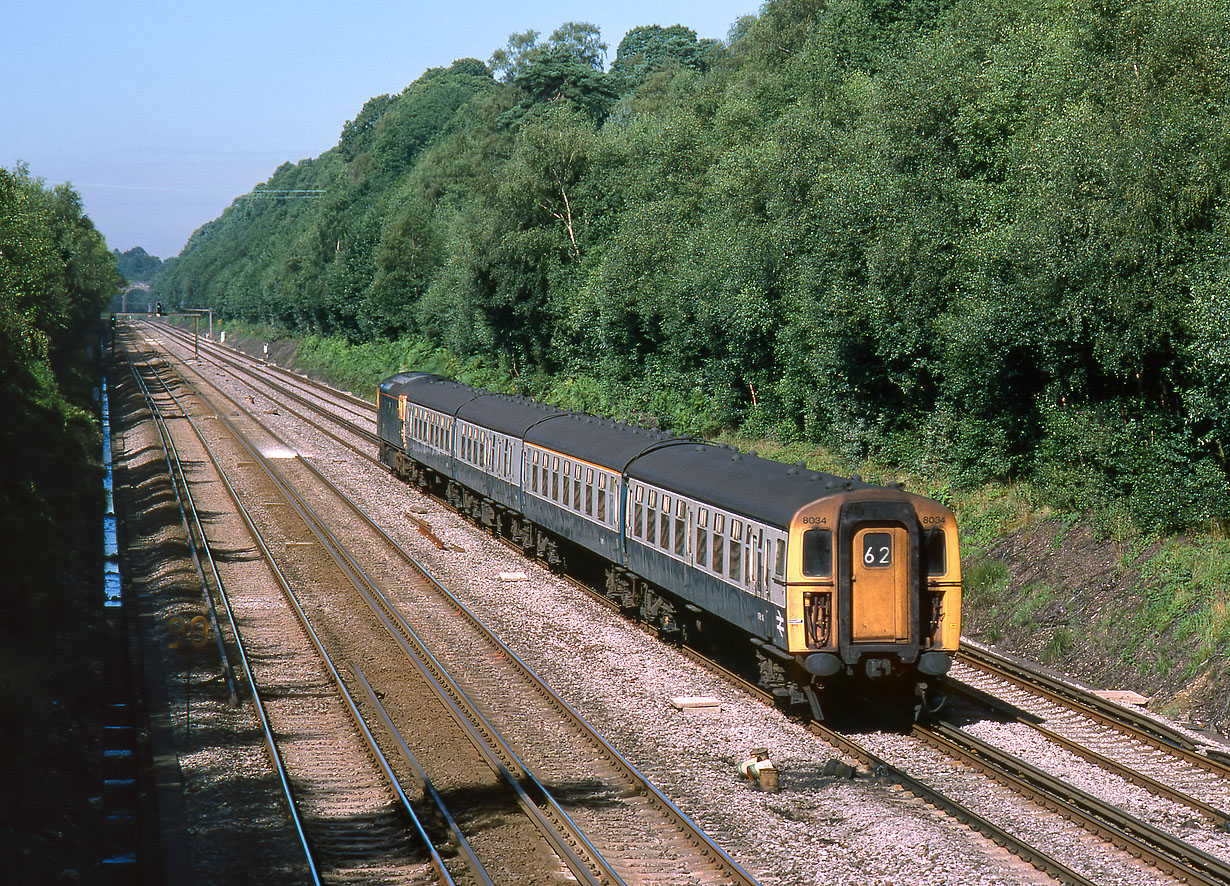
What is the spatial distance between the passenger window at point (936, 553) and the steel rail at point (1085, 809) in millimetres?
2059

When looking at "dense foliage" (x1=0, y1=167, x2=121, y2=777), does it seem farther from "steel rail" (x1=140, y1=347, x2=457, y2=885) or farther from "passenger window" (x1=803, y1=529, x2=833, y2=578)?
"passenger window" (x1=803, y1=529, x2=833, y2=578)

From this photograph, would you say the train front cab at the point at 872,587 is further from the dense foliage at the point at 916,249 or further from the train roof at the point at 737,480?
the dense foliage at the point at 916,249

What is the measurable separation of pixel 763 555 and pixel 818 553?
3.24ft

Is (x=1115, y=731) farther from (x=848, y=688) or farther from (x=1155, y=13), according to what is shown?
(x=1155, y=13)

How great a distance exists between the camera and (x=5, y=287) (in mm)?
33812

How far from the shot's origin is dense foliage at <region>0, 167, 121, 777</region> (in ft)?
54.9

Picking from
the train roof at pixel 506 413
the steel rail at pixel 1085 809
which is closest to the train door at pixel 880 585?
the steel rail at pixel 1085 809

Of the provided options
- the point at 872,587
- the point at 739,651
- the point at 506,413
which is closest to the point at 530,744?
the point at 872,587

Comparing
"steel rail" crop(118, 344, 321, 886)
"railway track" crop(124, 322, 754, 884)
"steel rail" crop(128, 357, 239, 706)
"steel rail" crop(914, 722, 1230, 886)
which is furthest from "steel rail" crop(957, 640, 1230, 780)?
"steel rail" crop(128, 357, 239, 706)

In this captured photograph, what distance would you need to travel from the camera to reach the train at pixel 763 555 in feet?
48.9

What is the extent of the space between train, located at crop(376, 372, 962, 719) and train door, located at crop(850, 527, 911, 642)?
0.06ft

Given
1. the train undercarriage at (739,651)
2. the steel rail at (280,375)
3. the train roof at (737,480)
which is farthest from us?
the steel rail at (280,375)

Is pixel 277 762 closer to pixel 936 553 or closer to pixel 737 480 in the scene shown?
pixel 737 480

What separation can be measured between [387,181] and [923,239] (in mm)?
103701
